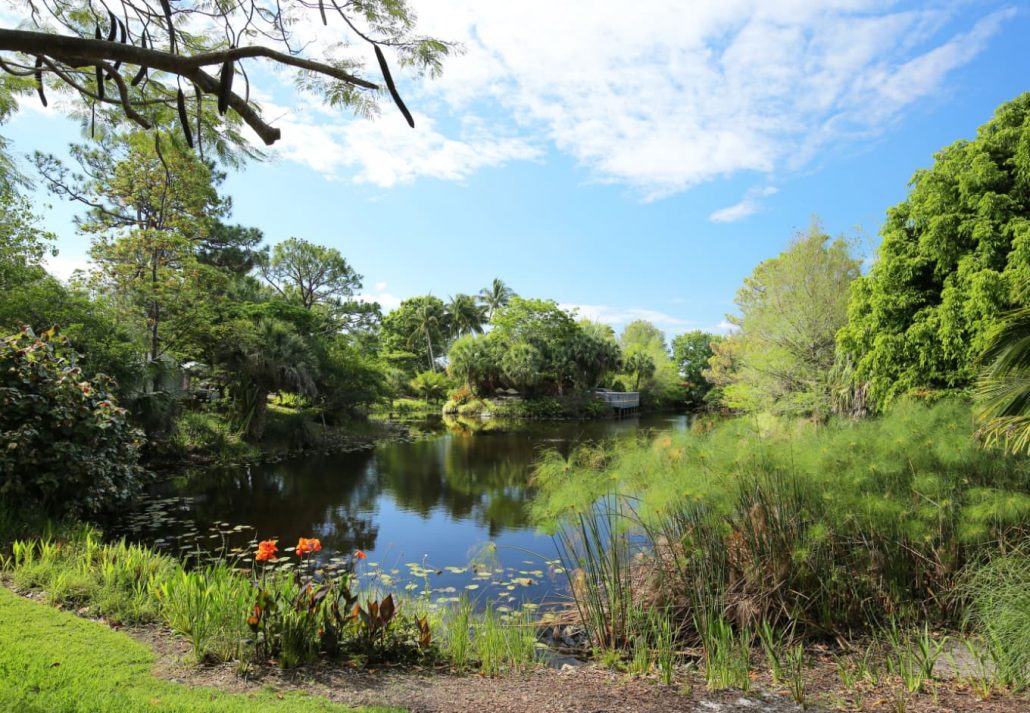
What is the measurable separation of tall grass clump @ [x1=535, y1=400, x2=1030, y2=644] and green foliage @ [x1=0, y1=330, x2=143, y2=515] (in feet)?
20.7

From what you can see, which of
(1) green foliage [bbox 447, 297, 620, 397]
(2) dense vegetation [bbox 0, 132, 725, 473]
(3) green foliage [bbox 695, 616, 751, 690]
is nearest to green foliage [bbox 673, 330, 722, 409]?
(1) green foliage [bbox 447, 297, 620, 397]

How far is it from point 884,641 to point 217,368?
18.1 meters

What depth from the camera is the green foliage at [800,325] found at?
1608cm

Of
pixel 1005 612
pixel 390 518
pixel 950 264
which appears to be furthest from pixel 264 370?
pixel 1005 612

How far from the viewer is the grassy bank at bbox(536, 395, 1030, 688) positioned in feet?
14.4

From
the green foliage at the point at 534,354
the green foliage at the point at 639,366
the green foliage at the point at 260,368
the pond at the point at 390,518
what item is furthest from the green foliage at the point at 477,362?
the pond at the point at 390,518

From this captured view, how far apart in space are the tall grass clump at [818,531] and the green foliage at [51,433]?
6298mm

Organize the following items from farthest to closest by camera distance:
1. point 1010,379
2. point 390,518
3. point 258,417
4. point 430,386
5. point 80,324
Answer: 1. point 430,386
2. point 258,417
3. point 80,324
4. point 390,518
5. point 1010,379

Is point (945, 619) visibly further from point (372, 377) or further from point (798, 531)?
point (372, 377)

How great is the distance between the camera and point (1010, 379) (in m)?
4.18

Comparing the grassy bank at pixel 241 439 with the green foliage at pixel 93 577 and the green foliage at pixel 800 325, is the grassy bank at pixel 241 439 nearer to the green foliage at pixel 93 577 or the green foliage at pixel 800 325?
the green foliage at pixel 93 577

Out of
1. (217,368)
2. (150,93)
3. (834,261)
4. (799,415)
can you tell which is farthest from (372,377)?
(150,93)

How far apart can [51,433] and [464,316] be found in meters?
45.1

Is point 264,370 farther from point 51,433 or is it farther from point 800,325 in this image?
point 800,325
